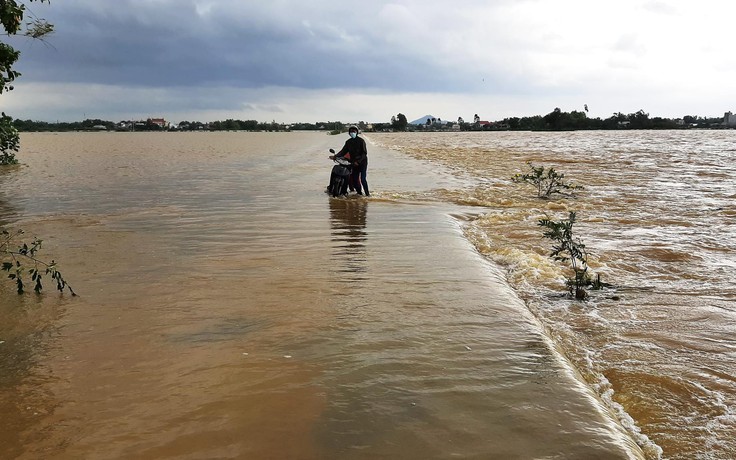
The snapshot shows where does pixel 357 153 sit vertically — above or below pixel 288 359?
above

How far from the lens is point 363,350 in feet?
14.2

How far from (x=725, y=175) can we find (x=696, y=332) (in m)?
19.3

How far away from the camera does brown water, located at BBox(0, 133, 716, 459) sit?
3139mm

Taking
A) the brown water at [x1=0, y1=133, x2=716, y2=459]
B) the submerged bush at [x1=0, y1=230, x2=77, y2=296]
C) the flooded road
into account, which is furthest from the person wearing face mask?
the submerged bush at [x1=0, y1=230, x2=77, y2=296]

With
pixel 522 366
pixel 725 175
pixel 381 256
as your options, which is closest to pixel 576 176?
pixel 725 175

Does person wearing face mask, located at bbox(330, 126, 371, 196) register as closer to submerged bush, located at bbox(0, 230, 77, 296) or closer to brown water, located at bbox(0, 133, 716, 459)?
brown water, located at bbox(0, 133, 716, 459)

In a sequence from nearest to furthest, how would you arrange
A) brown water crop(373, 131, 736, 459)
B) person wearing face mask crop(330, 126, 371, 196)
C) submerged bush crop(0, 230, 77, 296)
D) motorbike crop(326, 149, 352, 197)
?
brown water crop(373, 131, 736, 459) → submerged bush crop(0, 230, 77, 296) → person wearing face mask crop(330, 126, 371, 196) → motorbike crop(326, 149, 352, 197)

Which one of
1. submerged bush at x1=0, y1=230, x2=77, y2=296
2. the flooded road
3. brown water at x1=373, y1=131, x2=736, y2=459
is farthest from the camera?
submerged bush at x1=0, y1=230, x2=77, y2=296

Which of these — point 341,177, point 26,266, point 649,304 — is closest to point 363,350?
point 649,304

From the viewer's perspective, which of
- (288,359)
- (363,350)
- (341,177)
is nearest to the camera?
(288,359)

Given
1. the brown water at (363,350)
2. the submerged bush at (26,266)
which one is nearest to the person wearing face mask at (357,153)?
the brown water at (363,350)

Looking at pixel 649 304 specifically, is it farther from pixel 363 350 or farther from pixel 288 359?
pixel 288 359

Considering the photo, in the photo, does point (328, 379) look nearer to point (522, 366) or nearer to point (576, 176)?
point (522, 366)

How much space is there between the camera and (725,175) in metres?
20.7
